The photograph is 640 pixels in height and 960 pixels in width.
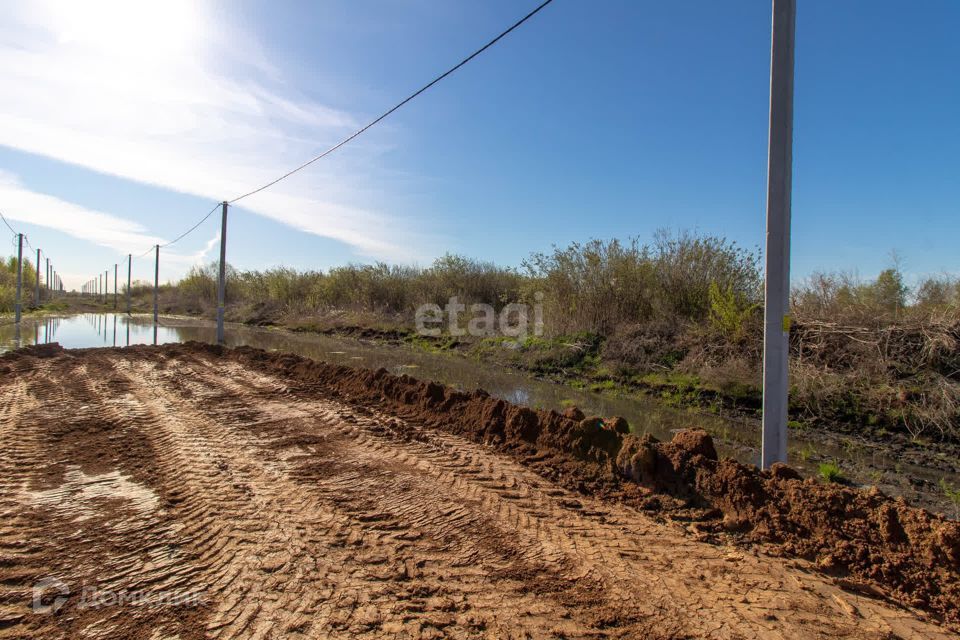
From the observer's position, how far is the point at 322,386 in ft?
33.3

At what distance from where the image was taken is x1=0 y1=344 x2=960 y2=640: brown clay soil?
2.74 m

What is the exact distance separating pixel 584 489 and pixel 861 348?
7.97 meters

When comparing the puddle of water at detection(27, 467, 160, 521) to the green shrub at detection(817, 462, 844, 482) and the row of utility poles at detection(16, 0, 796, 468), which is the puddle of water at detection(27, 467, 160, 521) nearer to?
the row of utility poles at detection(16, 0, 796, 468)

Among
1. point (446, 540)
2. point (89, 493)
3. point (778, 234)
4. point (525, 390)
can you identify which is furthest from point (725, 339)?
point (89, 493)

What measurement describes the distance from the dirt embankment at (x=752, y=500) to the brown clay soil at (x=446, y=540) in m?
0.02

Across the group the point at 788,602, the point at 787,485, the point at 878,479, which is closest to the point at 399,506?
the point at 788,602

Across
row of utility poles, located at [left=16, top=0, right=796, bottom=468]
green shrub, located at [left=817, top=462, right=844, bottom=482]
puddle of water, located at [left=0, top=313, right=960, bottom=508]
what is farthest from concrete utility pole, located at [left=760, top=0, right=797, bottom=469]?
puddle of water, located at [left=0, top=313, right=960, bottom=508]

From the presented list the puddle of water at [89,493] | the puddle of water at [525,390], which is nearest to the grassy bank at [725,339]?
the puddle of water at [525,390]

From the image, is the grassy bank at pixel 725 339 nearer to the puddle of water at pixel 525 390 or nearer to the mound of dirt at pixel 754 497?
the puddle of water at pixel 525 390

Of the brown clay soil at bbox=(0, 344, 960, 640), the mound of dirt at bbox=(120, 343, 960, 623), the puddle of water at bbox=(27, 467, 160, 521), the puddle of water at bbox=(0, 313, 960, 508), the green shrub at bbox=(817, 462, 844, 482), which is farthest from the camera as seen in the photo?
the puddle of water at bbox=(0, 313, 960, 508)

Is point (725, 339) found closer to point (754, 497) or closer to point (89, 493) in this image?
point (754, 497)

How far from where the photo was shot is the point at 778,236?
15.7 ft

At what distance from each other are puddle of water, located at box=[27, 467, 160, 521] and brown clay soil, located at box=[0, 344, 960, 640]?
0.08 feet

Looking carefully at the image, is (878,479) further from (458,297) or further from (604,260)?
(458,297)
